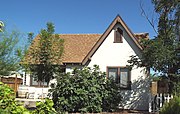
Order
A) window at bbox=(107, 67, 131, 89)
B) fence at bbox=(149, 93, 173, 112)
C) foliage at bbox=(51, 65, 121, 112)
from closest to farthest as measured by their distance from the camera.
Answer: foliage at bbox=(51, 65, 121, 112) → fence at bbox=(149, 93, 173, 112) → window at bbox=(107, 67, 131, 89)

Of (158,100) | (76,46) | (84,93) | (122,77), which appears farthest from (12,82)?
(158,100)

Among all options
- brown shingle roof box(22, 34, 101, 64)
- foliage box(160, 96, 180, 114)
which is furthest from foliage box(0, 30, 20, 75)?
foliage box(160, 96, 180, 114)

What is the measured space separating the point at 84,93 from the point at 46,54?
4.70m

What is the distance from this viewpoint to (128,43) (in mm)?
20500

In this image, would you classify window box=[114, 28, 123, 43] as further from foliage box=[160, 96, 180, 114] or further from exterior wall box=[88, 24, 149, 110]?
foliage box=[160, 96, 180, 114]

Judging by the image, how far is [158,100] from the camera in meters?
16.6

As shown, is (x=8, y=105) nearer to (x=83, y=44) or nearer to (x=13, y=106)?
(x=13, y=106)

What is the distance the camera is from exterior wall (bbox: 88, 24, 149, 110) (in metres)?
19.8

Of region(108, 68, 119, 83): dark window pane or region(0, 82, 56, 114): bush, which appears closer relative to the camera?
region(0, 82, 56, 114): bush

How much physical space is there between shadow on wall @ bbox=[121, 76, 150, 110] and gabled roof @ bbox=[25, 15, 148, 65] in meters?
2.45

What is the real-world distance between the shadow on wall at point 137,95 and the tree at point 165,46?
5.50 feet

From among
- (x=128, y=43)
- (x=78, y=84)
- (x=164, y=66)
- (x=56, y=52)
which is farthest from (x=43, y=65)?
(x=164, y=66)

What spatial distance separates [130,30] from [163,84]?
169 inches

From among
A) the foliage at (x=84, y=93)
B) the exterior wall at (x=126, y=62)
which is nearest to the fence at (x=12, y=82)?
the exterior wall at (x=126, y=62)
